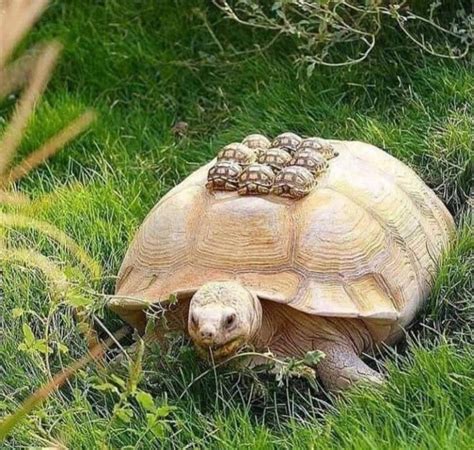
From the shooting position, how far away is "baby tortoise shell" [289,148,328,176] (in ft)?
9.02

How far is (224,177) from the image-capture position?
8.95 ft

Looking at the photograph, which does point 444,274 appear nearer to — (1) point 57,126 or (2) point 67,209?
(2) point 67,209

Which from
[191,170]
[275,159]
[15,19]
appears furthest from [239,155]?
[15,19]

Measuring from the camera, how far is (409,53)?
4000mm

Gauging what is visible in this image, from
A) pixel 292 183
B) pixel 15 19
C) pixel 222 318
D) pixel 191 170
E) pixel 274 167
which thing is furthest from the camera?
pixel 191 170

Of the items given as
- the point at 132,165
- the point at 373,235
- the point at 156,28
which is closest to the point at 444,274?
the point at 373,235

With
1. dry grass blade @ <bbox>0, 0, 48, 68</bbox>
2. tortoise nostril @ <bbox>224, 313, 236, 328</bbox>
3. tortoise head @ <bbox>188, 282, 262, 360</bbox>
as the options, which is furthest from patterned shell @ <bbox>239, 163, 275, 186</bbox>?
dry grass blade @ <bbox>0, 0, 48, 68</bbox>

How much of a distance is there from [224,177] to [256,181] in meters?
0.10

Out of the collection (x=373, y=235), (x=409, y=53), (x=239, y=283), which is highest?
(x=239, y=283)

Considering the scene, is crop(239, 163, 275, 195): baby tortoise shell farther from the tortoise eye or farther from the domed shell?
the tortoise eye

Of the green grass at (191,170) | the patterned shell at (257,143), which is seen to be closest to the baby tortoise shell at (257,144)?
the patterned shell at (257,143)

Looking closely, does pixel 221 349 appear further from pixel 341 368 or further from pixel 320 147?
pixel 320 147

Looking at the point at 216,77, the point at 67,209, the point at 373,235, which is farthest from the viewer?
the point at 216,77

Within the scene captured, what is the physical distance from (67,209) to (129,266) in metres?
0.69
